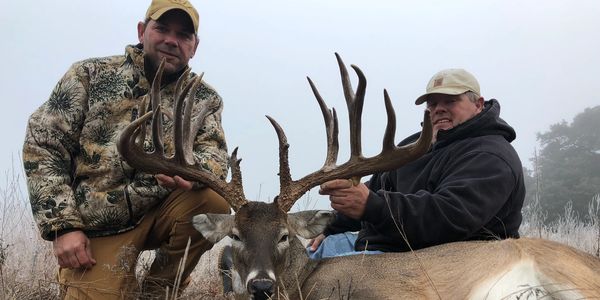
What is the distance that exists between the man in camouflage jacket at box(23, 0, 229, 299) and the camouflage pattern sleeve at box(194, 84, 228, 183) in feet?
0.04

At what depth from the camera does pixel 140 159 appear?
4.56 meters

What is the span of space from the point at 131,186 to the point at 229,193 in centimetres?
103

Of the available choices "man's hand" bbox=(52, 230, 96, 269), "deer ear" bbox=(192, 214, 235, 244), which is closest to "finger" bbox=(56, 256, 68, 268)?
"man's hand" bbox=(52, 230, 96, 269)

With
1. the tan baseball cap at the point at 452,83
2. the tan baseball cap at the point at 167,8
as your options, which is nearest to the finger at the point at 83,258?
the tan baseball cap at the point at 167,8

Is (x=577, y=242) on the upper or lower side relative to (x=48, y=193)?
lower

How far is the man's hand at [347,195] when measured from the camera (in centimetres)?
446

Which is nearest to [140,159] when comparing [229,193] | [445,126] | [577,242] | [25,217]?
[229,193]

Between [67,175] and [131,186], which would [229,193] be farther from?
[67,175]

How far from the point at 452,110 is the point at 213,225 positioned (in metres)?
2.15

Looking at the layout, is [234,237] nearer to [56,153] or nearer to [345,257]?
[345,257]

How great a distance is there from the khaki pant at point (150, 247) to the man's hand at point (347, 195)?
1115 mm

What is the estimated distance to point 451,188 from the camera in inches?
178

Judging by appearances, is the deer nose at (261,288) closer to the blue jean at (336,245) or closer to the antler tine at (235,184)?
the antler tine at (235,184)

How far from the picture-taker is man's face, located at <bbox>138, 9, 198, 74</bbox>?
5.44 meters
